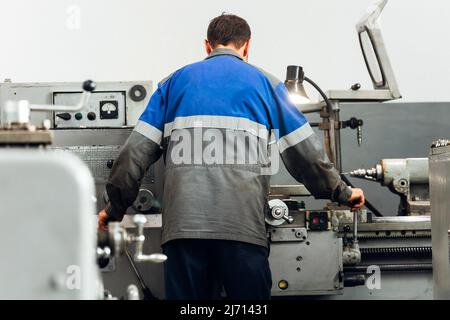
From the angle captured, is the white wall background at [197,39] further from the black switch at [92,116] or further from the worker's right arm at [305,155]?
the worker's right arm at [305,155]

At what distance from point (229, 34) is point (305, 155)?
0.43 m

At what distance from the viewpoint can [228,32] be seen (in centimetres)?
255

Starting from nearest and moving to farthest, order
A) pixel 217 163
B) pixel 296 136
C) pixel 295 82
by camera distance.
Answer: pixel 217 163 < pixel 296 136 < pixel 295 82

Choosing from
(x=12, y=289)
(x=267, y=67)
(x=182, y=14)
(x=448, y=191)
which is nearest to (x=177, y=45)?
(x=182, y=14)

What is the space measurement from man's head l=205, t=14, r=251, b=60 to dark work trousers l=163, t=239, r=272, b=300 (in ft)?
2.01

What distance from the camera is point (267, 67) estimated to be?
4148 mm

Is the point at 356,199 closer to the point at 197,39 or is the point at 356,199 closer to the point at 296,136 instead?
the point at 296,136

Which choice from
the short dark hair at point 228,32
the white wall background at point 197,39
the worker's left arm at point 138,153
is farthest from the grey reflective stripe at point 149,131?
the white wall background at point 197,39

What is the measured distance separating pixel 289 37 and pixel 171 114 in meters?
1.81

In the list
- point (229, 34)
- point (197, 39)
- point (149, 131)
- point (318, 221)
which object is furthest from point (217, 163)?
point (197, 39)

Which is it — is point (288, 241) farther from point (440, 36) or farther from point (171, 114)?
point (440, 36)

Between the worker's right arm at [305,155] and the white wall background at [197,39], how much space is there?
1645mm

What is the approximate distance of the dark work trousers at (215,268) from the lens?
234 centimetres

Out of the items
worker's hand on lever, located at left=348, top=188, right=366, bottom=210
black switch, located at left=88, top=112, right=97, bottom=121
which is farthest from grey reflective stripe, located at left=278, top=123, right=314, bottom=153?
black switch, located at left=88, top=112, right=97, bottom=121
